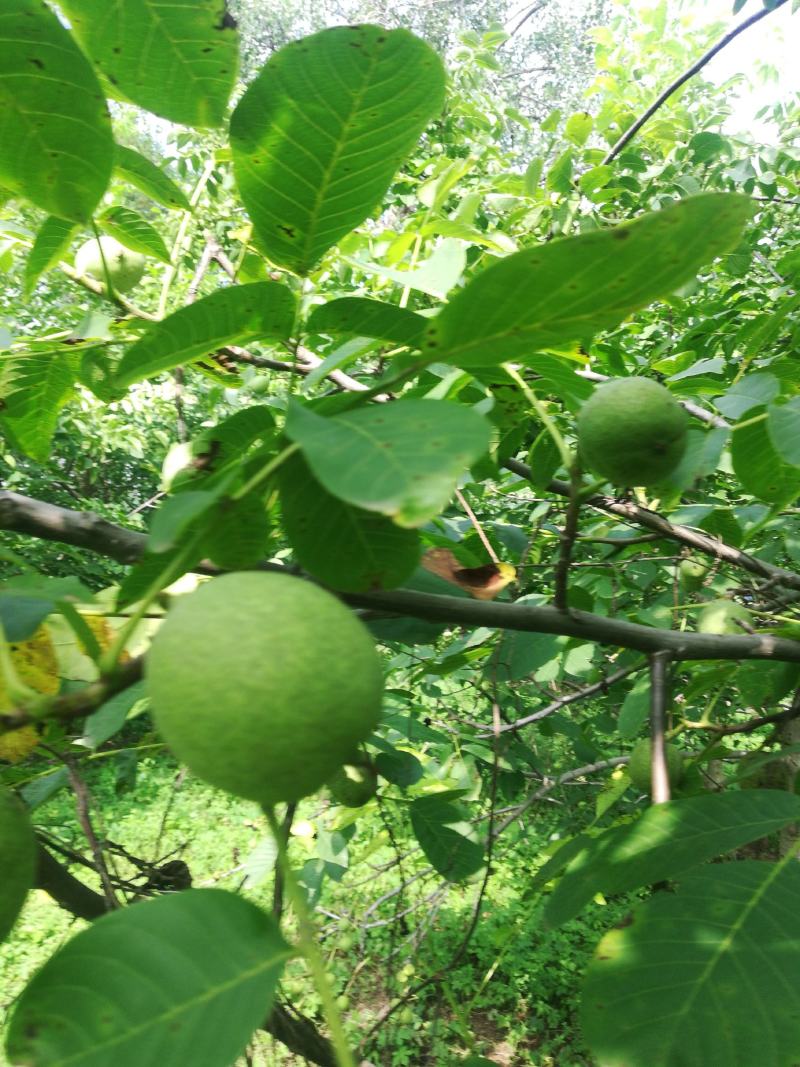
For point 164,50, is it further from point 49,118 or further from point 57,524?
point 57,524

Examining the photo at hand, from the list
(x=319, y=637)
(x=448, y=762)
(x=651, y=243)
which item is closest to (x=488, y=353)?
(x=651, y=243)

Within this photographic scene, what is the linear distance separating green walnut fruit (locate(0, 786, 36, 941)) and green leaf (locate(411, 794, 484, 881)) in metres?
1.10

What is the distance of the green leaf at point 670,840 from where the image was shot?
91 centimetres

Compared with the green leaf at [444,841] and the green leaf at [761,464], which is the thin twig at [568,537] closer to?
the green leaf at [761,464]

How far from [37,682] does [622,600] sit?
2582 mm

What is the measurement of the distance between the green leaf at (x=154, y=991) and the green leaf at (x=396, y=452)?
0.36 meters

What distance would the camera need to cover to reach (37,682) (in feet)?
3.55

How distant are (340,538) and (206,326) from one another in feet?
1.00

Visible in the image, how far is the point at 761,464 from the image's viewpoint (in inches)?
50.0

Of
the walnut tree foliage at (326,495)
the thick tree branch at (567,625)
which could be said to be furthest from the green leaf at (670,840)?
the thick tree branch at (567,625)

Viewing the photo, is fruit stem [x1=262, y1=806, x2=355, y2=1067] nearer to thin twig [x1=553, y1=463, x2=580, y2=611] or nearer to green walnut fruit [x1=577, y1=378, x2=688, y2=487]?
thin twig [x1=553, y1=463, x2=580, y2=611]

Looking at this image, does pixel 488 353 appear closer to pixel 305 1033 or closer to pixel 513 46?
pixel 305 1033

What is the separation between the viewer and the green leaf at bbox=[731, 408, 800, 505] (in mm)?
1255

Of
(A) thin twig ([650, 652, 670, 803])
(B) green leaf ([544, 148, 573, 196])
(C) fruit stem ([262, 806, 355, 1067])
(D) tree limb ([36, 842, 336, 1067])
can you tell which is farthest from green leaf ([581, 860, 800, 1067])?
(B) green leaf ([544, 148, 573, 196])
